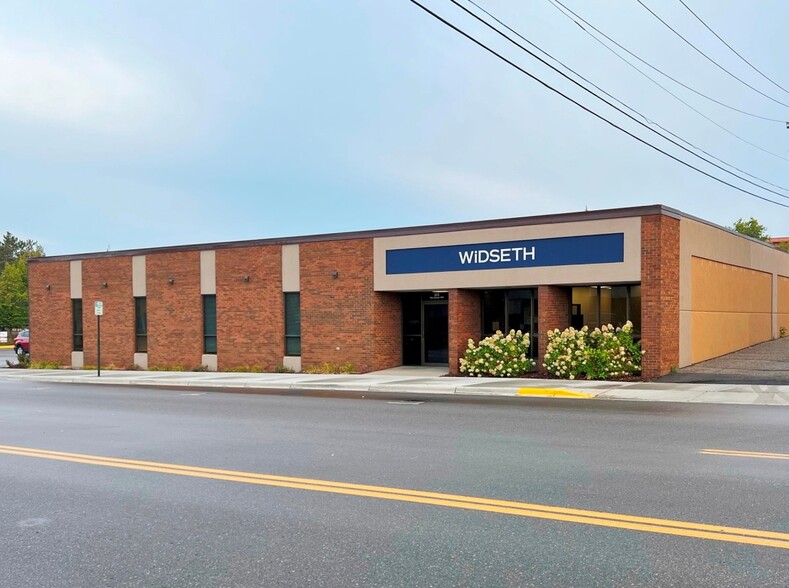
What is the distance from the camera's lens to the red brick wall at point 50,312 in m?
30.2

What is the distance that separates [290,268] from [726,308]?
572 inches

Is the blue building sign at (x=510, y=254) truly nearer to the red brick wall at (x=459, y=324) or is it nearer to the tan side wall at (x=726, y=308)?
the red brick wall at (x=459, y=324)

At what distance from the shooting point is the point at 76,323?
99.1 ft

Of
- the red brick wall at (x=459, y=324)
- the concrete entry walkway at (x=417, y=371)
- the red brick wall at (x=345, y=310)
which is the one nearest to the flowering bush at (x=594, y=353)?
the red brick wall at (x=459, y=324)

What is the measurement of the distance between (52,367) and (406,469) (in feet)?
87.6

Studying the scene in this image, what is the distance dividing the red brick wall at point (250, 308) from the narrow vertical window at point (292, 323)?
0.15 meters

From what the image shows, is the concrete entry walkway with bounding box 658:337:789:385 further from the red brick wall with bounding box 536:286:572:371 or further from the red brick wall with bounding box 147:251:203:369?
the red brick wall with bounding box 147:251:203:369

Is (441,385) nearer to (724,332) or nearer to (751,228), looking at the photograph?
(724,332)

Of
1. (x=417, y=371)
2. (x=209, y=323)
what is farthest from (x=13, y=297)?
(x=417, y=371)

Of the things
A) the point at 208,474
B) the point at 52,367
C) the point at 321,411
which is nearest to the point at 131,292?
the point at 52,367

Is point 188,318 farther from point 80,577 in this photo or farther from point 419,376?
point 80,577

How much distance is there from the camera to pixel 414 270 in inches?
874

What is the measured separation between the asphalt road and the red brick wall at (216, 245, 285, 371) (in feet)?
41.6

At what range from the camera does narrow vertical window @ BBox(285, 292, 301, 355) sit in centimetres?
2448
